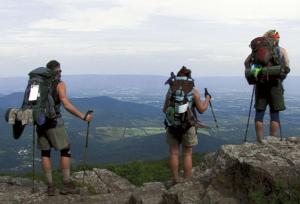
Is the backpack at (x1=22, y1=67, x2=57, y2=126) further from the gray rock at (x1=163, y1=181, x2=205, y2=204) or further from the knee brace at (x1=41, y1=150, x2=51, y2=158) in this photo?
the gray rock at (x1=163, y1=181, x2=205, y2=204)

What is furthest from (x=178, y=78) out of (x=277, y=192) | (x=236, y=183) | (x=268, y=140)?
(x=277, y=192)

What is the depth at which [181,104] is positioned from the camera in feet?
32.9

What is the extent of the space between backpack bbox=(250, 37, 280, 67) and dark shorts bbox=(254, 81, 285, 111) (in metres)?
0.56

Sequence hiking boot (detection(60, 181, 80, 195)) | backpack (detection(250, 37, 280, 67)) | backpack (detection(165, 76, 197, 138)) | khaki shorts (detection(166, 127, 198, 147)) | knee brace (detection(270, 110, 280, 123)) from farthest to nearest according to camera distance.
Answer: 1. knee brace (detection(270, 110, 280, 123))
2. hiking boot (detection(60, 181, 80, 195))
3. backpack (detection(250, 37, 280, 67))
4. khaki shorts (detection(166, 127, 198, 147))
5. backpack (detection(165, 76, 197, 138))

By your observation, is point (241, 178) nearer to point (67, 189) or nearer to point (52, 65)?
point (67, 189)

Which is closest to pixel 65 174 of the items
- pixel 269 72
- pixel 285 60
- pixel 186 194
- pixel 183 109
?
pixel 183 109

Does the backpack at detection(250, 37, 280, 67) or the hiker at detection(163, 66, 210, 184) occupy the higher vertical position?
the backpack at detection(250, 37, 280, 67)

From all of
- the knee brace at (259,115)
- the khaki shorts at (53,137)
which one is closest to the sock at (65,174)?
the khaki shorts at (53,137)

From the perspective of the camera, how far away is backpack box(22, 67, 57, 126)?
10477 millimetres

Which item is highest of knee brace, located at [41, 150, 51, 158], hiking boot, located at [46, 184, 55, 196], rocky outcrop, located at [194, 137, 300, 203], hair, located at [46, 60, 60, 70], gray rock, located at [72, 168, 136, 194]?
hair, located at [46, 60, 60, 70]

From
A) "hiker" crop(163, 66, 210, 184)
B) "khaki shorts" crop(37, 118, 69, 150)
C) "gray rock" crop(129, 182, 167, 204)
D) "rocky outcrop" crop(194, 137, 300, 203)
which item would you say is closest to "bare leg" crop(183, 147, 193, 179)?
"hiker" crop(163, 66, 210, 184)

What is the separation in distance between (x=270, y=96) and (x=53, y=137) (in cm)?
538

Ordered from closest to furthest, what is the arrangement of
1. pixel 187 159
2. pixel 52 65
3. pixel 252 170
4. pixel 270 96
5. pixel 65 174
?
pixel 252 170
pixel 187 159
pixel 52 65
pixel 65 174
pixel 270 96

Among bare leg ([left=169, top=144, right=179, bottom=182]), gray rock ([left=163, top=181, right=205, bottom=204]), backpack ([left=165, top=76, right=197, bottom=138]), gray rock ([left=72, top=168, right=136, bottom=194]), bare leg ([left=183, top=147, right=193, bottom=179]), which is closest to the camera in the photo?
gray rock ([left=163, top=181, right=205, bottom=204])
